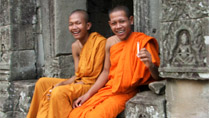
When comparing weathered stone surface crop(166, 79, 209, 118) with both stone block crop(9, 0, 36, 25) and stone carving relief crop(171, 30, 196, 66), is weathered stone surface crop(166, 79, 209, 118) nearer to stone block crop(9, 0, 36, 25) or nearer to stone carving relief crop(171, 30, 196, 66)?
stone carving relief crop(171, 30, 196, 66)

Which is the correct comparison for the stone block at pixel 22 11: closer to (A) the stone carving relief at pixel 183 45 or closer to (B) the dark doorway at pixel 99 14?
(B) the dark doorway at pixel 99 14

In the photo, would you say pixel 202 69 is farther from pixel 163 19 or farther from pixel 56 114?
pixel 56 114

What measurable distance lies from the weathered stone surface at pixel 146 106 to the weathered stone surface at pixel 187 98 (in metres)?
0.08

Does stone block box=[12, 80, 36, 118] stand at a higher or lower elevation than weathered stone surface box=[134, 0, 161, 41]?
lower

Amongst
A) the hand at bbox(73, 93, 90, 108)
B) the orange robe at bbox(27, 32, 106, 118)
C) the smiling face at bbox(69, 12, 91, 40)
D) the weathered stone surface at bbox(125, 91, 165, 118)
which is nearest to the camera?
the weathered stone surface at bbox(125, 91, 165, 118)

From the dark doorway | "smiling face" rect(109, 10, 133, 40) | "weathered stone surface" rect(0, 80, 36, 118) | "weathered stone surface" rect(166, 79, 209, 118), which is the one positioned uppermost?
the dark doorway

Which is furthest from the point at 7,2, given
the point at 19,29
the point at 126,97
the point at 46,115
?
the point at 126,97

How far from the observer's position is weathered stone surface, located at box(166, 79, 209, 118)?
230 centimetres

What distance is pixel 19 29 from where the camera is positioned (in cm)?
489

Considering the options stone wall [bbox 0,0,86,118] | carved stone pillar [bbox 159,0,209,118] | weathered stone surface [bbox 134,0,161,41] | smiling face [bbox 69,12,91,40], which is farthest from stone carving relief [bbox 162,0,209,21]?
stone wall [bbox 0,0,86,118]

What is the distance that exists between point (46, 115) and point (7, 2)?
261 centimetres

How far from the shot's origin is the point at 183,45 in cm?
237

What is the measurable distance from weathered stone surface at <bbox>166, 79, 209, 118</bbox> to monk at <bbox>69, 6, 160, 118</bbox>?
372mm

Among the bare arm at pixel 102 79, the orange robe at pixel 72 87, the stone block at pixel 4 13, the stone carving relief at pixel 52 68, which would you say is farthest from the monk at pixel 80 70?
the stone block at pixel 4 13
